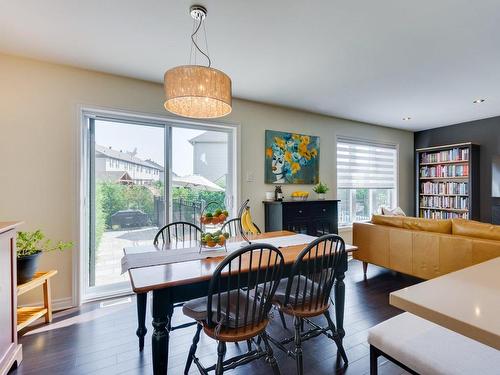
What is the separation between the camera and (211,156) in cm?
372

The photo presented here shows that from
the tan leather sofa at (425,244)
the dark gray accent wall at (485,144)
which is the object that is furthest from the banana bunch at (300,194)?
the dark gray accent wall at (485,144)

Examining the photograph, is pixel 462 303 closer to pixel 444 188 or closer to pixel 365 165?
pixel 365 165

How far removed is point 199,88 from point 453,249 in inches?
112

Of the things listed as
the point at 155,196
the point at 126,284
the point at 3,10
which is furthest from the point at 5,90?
the point at 126,284

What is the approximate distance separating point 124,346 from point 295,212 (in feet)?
8.20

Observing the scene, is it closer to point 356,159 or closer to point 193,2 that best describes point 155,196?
point 193,2

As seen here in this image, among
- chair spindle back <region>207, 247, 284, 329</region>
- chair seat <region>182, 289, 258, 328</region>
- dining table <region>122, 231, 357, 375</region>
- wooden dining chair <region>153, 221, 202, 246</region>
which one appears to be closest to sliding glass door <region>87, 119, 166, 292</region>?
wooden dining chair <region>153, 221, 202, 246</region>

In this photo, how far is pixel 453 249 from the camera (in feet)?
8.69

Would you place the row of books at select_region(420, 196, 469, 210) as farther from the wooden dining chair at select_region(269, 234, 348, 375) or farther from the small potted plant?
the wooden dining chair at select_region(269, 234, 348, 375)

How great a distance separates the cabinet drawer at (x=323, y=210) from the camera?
3.96 m

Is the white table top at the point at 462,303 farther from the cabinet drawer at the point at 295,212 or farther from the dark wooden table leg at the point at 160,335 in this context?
the cabinet drawer at the point at 295,212

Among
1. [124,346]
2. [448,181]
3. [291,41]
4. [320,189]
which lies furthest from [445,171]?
[124,346]

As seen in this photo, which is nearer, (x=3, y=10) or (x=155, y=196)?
(x=3, y=10)

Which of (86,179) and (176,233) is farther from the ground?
(86,179)
